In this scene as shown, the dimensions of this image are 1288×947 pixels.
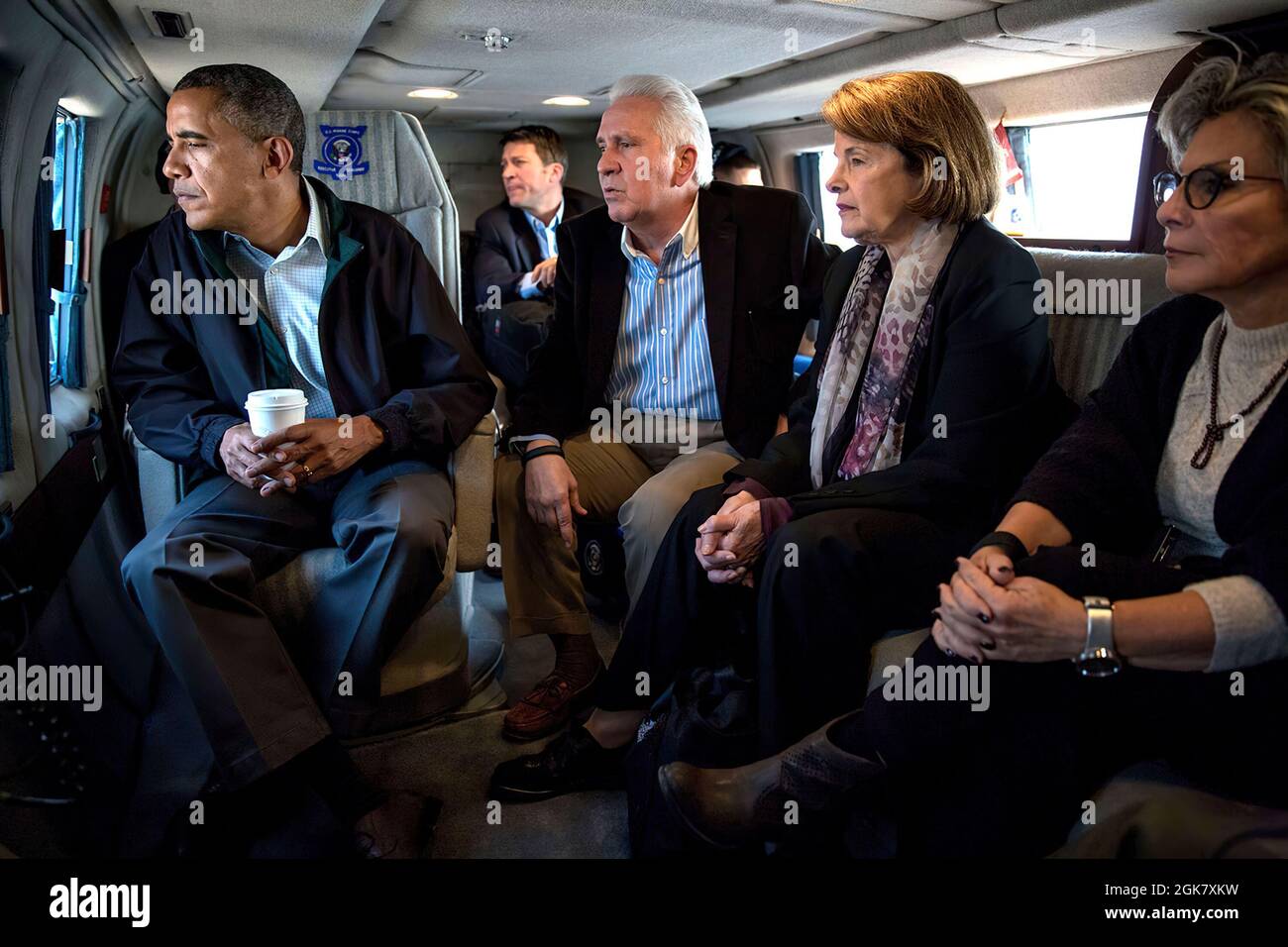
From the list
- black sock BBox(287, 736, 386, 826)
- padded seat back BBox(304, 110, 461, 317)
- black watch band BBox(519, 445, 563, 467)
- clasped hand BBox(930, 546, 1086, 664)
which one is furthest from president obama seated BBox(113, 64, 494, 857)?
clasped hand BBox(930, 546, 1086, 664)

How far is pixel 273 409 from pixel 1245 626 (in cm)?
196

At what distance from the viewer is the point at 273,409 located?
2320 mm

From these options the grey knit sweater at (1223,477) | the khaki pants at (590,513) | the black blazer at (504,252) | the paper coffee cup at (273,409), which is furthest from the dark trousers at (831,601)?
the black blazer at (504,252)

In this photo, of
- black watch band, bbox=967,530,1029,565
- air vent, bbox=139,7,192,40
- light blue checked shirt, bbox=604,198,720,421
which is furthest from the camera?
air vent, bbox=139,7,192,40

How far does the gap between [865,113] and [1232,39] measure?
1.64 meters

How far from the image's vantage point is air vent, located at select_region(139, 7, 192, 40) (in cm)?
302

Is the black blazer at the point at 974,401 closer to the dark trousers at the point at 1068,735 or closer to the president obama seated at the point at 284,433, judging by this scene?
the dark trousers at the point at 1068,735

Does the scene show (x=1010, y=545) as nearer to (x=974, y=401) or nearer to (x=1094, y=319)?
(x=974, y=401)

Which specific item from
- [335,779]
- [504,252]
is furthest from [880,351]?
[504,252]

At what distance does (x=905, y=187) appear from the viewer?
2.25 meters

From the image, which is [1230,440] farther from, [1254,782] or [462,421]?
[462,421]

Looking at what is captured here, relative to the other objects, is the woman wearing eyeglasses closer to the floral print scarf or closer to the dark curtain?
the floral print scarf

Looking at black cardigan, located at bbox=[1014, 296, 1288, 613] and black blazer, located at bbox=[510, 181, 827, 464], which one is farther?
black blazer, located at bbox=[510, 181, 827, 464]

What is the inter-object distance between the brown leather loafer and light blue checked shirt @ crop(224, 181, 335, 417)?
0.96 meters
